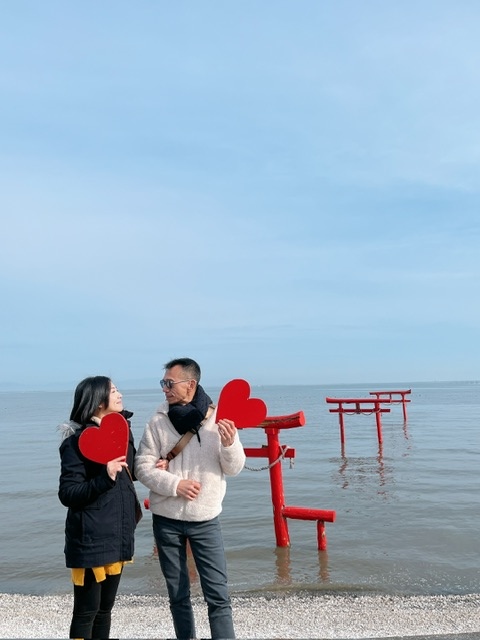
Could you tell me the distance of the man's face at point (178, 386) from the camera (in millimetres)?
3443

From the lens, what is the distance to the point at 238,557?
7809 millimetres

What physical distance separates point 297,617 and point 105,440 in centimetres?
291

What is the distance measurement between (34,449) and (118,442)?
21.2 meters

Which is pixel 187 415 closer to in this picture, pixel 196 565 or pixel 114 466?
pixel 114 466

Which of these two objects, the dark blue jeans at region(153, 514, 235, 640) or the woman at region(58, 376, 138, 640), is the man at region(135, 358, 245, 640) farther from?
the woman at region(58, 376, 138, 640)

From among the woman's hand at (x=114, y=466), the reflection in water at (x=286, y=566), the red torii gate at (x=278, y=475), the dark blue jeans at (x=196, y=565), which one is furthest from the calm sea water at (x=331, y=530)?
the woman's hand at (x=114, y=466)

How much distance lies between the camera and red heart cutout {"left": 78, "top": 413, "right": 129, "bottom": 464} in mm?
3146

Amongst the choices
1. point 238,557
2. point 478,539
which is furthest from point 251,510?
point 478,539

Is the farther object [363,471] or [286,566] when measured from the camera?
[363,471]

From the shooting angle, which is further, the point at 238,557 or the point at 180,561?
the point at 238,557

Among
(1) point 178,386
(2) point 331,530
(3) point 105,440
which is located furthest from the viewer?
(2) point 331,530

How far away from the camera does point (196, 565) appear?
11.1 feet

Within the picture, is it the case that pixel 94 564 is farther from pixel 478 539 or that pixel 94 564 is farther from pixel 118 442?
pixel 478 539

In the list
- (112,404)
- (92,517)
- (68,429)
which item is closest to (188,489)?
(92,517)
